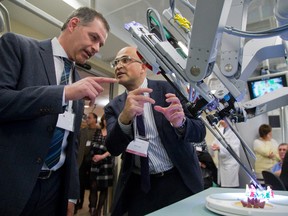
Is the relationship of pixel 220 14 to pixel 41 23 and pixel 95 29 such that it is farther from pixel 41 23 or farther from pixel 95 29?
pixel 41 23

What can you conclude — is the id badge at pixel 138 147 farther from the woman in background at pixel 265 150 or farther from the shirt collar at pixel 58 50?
the woman in background at pixel 265 150

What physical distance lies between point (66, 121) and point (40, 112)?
0.81 ft

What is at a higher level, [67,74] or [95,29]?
[95,29]

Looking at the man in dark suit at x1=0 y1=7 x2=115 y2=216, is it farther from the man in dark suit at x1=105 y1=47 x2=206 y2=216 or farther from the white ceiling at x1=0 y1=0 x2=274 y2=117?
the white ceiling at x1=0 y1=0 x2=274 y2=117

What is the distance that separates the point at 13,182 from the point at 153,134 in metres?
0.68

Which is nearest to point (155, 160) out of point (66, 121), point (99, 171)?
point (66, 121)

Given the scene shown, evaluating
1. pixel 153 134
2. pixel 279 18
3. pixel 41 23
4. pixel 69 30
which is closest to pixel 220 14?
pixel 279 18

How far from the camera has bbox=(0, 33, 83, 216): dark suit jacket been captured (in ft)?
2.72

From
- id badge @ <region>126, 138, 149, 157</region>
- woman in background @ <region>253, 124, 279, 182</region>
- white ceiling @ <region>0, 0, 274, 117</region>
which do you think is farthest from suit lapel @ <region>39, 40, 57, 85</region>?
woman in background @ <region>253, 124, 279, 182</region>

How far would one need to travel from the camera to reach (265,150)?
351cm

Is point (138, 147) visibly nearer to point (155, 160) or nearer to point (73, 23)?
point (155, 160)

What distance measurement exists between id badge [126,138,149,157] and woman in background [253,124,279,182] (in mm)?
2958

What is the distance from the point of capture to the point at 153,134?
1.25 meters

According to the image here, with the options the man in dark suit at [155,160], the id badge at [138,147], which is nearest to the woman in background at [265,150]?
the man in dark suit at [155,160]
